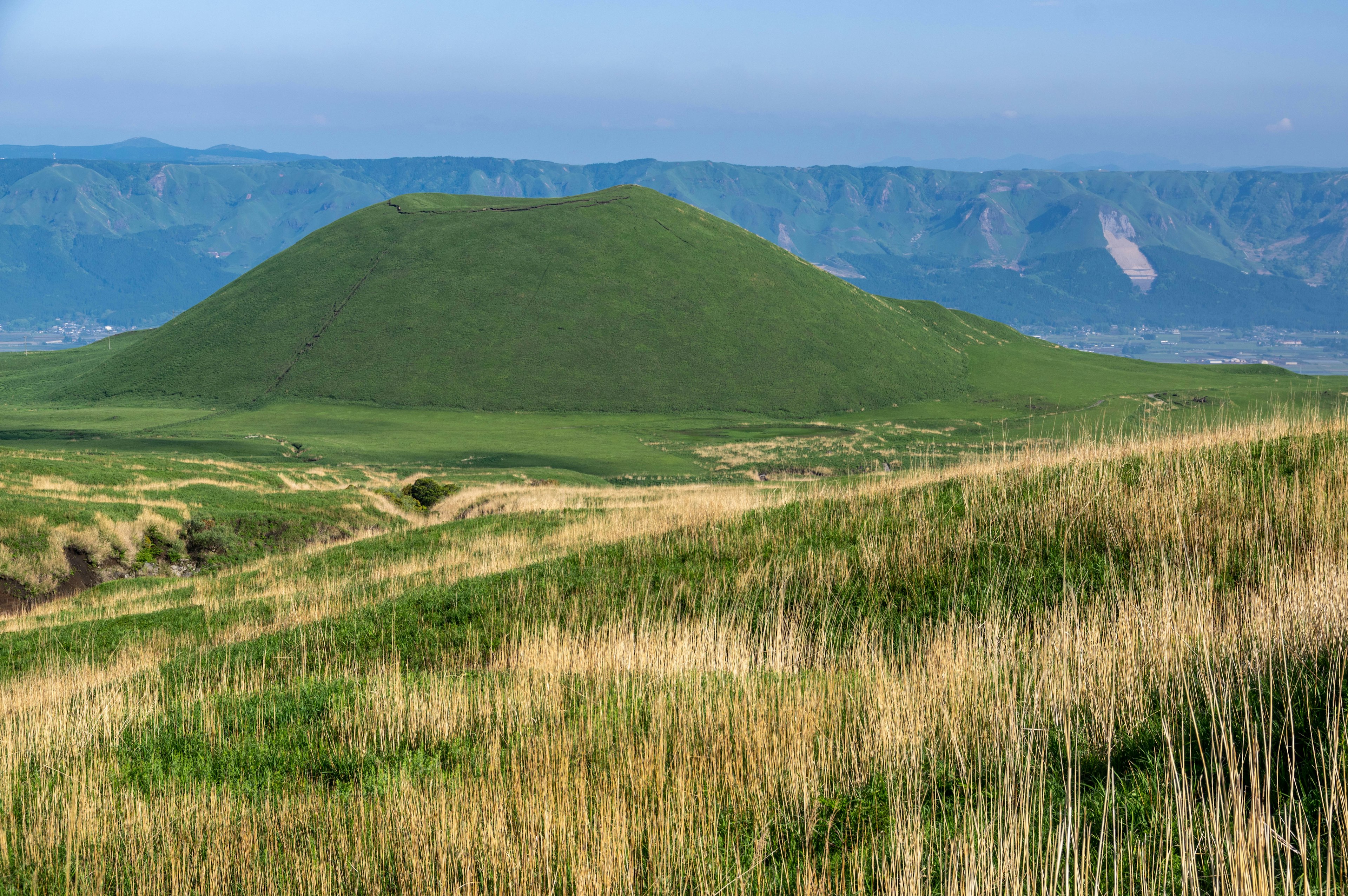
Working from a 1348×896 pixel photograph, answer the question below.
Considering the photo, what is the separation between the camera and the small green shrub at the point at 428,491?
3709 centimetres

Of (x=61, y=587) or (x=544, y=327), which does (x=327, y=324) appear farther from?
(x=61, y=587)

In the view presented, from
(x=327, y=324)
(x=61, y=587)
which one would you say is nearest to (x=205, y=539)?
(x=61, y=587)

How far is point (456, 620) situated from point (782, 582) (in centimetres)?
477

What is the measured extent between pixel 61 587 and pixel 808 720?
22928 mm

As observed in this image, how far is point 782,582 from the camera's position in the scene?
9672mm

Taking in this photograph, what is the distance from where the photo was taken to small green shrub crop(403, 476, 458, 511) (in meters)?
37.1

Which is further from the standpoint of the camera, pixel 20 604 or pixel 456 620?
pixel 20 604

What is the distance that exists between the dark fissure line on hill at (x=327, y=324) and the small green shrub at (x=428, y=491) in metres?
67.6

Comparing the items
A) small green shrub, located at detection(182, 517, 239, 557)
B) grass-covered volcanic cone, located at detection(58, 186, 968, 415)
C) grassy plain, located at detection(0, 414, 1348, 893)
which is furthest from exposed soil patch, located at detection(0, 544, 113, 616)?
grass-covered volcanic cone, located at detection(58, 186, 968, 415)

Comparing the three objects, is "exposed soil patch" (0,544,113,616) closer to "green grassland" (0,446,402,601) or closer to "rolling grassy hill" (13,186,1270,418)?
"green grassland" (0,446,402,601)

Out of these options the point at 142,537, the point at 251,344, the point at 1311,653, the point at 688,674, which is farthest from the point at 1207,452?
the point at 251,344

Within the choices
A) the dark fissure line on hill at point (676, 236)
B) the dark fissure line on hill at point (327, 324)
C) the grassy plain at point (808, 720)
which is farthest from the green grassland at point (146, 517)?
the dark fissure line on hill at point (676, 236)

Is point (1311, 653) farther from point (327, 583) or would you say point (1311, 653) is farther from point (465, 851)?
point (327, 583)

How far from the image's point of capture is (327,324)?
111 meters
